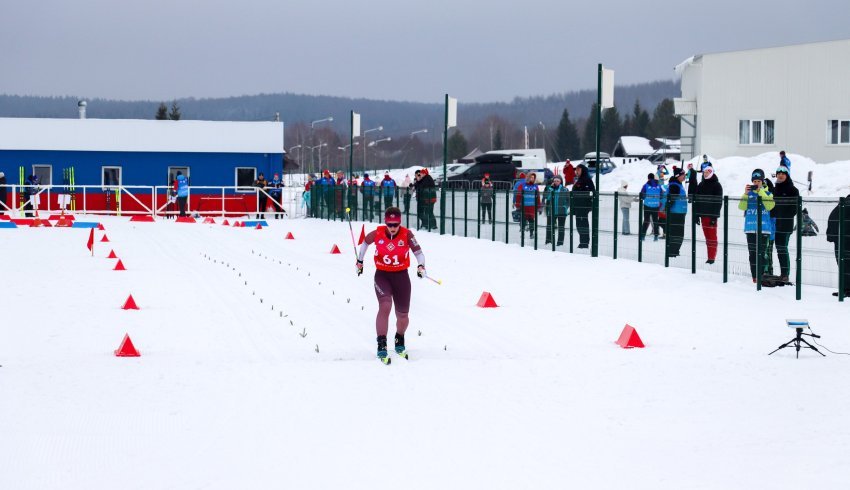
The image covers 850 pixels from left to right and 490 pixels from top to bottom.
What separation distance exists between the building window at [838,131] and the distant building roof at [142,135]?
76.0 ft

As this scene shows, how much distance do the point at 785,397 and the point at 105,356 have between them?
21.3ft

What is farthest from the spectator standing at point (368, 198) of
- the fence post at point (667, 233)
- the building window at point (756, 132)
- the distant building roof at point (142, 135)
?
the building window at point (756, 132)

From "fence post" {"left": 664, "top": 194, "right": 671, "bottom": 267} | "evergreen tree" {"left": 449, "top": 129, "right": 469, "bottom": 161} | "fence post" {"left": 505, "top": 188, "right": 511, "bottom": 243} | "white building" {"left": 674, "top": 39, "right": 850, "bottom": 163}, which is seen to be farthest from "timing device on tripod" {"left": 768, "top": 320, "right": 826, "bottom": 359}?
"evergreen tree" {"left": 449, "top": 129, "right": 469, "bottom": 161}

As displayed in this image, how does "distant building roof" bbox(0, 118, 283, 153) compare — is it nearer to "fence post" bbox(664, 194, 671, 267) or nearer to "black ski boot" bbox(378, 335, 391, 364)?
"fence post" bbox(664, 194, 671, 267)

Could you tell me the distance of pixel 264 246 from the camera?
28.3 meters

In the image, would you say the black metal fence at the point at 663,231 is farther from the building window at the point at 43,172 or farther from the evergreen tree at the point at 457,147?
the evergreen tree at the point at 457,147

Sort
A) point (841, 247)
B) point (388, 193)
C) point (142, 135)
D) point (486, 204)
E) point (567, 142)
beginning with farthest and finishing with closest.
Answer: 1. point (567, 142)
2. point (142, 135)
3. point (388, 193)
4. point (486, 204)
5. point (841, 247)

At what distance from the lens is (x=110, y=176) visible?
170ft

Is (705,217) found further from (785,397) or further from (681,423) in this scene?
(681,423)

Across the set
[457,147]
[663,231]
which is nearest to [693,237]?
[663,231]

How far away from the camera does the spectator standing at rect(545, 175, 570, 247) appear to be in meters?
24.4

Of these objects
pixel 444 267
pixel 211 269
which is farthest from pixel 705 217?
pixel 211 269

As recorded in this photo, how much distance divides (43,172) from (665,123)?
13317cm

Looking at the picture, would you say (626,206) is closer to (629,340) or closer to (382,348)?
(629,340)
